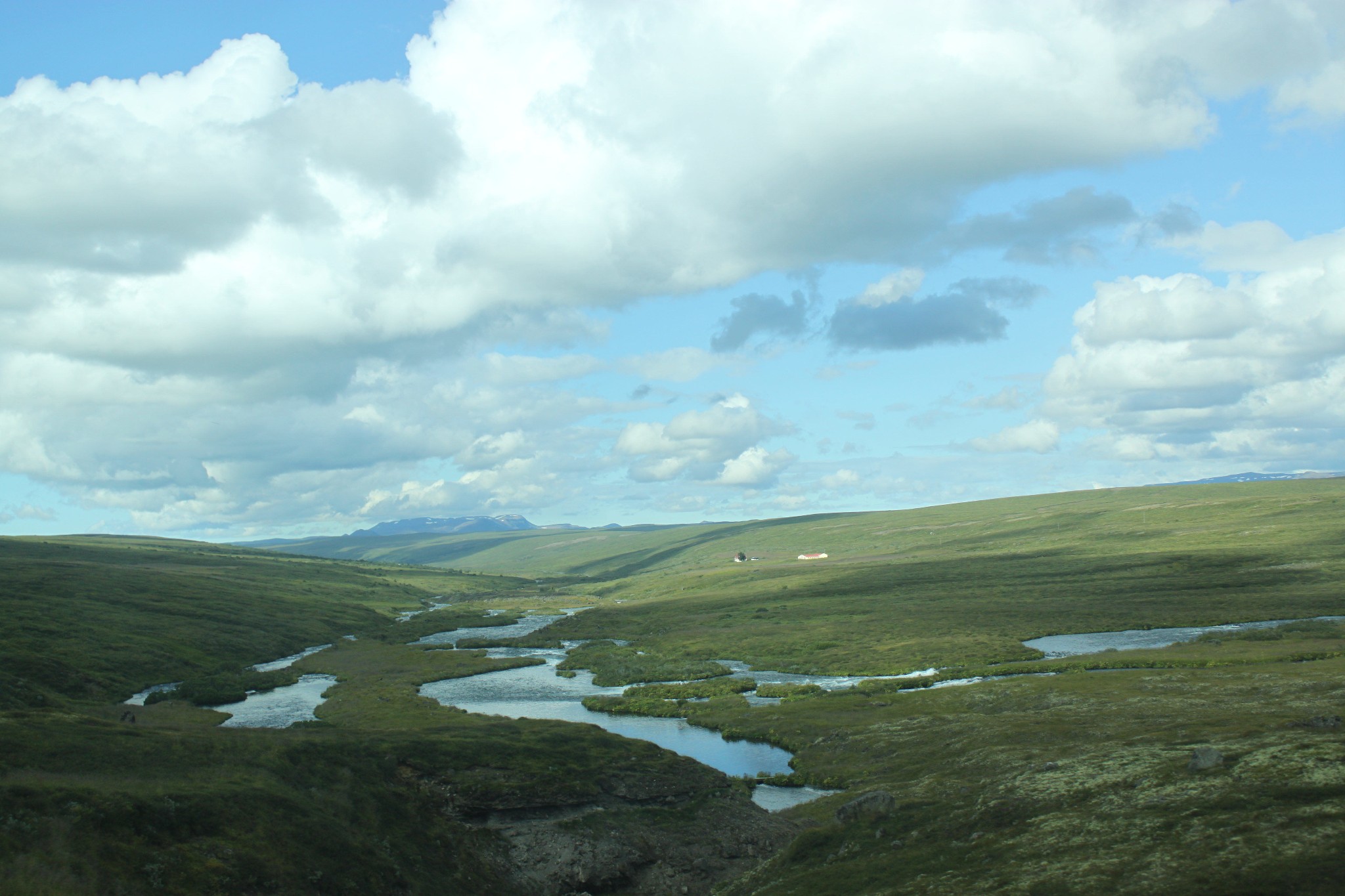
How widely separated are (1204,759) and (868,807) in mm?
17631

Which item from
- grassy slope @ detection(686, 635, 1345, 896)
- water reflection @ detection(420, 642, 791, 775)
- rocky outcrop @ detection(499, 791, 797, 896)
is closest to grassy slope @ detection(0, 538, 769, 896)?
rocky outcrop @ detection(499, 791, 797, 896)

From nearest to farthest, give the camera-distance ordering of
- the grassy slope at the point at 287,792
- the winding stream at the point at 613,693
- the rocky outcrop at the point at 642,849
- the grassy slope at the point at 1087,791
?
1. the grassy slope at the point at 1087,791
2. the grassy slope at the point at 287,792
3. the rocky outcrop at the point at 642,849
4. the winding stream at the point at 613,693

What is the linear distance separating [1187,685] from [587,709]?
60936 millimetres

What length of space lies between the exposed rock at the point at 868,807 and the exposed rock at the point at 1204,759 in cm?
1567

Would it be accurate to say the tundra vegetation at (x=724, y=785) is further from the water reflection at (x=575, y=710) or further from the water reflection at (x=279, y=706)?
the water reflection at (x=279, y=706)

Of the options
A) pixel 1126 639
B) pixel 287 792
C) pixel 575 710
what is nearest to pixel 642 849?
pixel 287 792

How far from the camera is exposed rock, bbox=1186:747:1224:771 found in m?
41.3

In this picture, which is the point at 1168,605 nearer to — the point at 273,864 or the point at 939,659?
the point at 939,659

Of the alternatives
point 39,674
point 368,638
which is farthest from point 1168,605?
point 39,674

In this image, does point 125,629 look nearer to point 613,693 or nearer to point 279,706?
point 279,706

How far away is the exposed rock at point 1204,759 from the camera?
41281 mm

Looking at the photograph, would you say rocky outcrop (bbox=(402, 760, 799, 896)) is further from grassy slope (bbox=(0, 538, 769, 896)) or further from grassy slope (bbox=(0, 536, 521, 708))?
grassy slope (bbox=(0, 536, 521, 708))

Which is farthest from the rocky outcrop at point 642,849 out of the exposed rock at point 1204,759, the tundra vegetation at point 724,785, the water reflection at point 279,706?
the water reflection at point 279,706

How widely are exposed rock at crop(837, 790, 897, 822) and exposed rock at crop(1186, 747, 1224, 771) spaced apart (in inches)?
617
